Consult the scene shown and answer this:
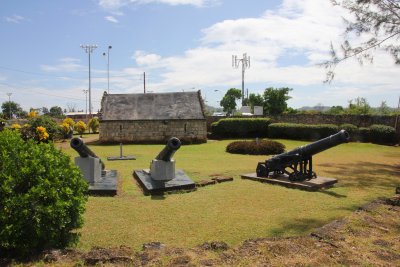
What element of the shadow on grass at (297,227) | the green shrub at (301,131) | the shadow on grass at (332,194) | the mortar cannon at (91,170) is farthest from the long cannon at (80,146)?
the green shrub at (301,131)

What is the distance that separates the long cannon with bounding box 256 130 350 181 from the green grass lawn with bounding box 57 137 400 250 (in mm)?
755

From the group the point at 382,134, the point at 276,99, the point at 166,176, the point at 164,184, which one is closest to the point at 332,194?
the point at 164,184

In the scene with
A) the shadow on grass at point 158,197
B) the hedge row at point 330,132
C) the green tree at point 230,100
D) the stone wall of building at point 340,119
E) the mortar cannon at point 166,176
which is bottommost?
the shadow on grass at point 158,197

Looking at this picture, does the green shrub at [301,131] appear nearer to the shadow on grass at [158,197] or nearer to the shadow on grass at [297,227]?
the shadow on grass at [158,197]

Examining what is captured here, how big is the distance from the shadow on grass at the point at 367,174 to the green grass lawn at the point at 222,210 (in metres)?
0.03

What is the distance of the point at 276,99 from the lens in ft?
168

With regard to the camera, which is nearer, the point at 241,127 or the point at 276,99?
the point at 241,127

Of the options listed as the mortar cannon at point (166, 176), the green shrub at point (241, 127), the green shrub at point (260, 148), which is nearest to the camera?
the mortar cannon at point (166, 176)

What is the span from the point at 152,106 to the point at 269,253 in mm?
21466

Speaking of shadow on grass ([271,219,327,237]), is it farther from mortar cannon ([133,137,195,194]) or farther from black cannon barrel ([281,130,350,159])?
mortar cannon ([133,137,195,194])

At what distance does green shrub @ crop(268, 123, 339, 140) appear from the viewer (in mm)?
24609

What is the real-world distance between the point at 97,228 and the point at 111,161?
953 centimetres

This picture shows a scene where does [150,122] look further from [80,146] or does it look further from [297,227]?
[297,227]

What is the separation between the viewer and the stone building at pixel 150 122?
2394cm
